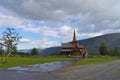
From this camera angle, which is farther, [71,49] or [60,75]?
[71,49]

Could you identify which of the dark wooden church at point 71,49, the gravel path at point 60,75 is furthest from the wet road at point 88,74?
the dark wooden church at point 71,49

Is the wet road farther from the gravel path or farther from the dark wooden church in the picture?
the dark wooden church

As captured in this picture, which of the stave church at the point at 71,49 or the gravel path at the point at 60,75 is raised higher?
the stave church at the point at 71,49

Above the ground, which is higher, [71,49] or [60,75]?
[71,49]

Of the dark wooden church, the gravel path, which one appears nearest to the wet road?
the gravel path

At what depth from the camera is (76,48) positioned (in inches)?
5940

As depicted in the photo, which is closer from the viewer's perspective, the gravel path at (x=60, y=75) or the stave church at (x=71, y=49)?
the gravel path at (x=60, y=75)

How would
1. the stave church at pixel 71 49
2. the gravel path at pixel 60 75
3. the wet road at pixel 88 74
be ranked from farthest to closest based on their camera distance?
the stave church at pixel 71 49 < the wet road at pixel 88 74 < the gravel path at pixel 60 75

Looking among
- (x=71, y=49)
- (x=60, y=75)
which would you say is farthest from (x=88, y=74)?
(x=71, y=49)

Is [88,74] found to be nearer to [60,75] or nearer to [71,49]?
[60,75]

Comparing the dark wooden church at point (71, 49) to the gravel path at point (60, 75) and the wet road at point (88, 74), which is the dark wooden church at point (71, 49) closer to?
the wet road at point (88, 74)

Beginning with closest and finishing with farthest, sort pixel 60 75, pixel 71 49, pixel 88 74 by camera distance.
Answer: pixel 60 75 < pixel 88 74 < pixel 71 49

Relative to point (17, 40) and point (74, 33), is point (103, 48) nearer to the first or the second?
point (74, 33)

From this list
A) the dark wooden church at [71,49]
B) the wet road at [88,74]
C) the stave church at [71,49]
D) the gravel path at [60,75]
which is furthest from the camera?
the stave church at [71,49]
